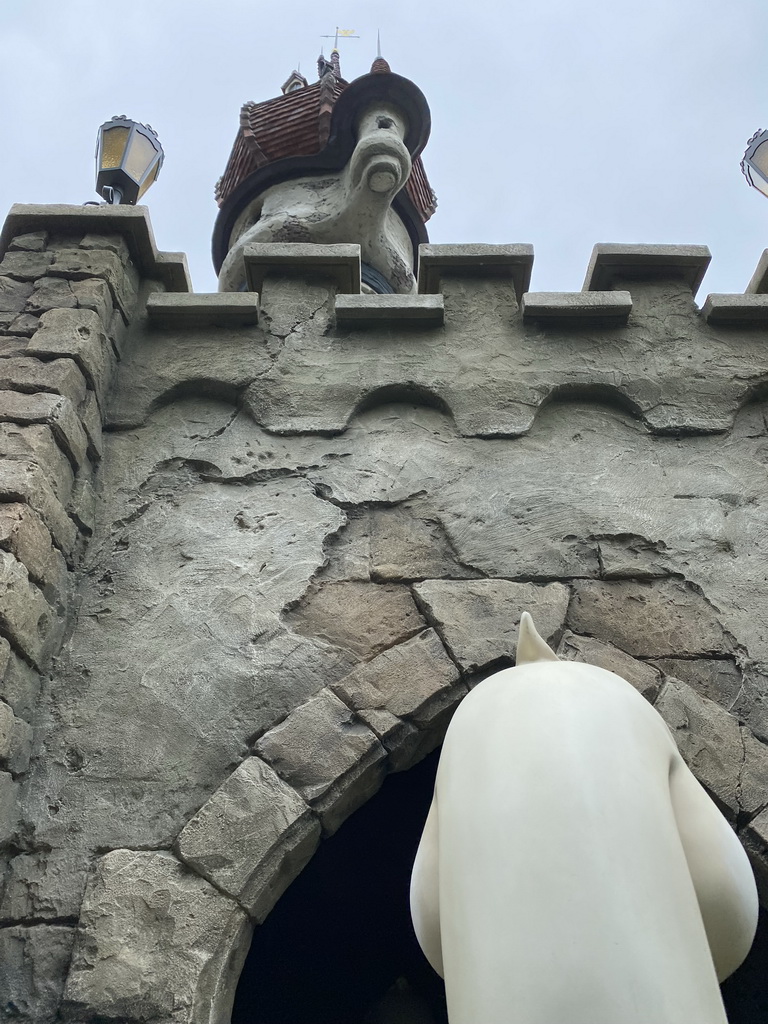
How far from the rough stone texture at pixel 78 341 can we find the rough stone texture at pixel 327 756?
4.43 feet

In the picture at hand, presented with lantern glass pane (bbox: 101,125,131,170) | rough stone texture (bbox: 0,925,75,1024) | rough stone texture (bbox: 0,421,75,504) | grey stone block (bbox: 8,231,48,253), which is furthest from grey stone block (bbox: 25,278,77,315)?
rough stone texture (bbox: 0,925,75,1024)

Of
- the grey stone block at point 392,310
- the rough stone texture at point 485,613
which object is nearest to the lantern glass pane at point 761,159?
the grey stone block at point 392,310

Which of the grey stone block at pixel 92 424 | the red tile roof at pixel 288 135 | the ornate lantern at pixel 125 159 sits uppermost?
the red tile roof at pixel 288 135

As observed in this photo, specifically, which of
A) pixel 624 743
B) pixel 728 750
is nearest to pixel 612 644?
pixel 728 750

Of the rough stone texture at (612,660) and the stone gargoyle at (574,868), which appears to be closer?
the stone gargoyle at (574,868)

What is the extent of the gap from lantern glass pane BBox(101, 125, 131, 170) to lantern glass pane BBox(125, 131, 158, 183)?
0.04 metres

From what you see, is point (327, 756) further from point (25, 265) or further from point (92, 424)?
point (25, 265)

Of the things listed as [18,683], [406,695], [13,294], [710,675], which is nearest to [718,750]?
[710,675]

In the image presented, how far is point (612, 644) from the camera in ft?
8.34

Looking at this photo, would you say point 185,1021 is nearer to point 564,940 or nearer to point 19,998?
point 19,998

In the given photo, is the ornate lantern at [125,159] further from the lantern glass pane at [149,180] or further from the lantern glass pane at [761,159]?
the lantern glass pane at [761,159]

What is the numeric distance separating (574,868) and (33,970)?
5.02 ft

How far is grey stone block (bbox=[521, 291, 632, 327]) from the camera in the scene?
3.16 m

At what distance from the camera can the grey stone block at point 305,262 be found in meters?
3.28
